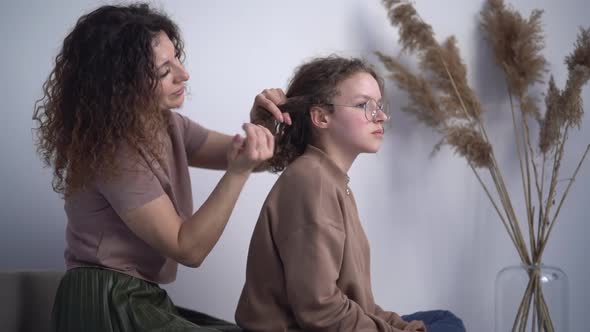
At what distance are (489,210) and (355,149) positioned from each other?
127 cm

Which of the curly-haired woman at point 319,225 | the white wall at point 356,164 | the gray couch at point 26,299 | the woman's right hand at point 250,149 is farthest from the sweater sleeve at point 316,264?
the white wall at point 356,164

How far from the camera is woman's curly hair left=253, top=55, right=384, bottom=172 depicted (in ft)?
4.74

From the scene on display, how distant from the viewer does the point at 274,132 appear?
1.49 m

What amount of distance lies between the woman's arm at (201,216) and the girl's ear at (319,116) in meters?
0.21

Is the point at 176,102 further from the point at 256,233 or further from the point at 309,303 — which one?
the point at 309,303

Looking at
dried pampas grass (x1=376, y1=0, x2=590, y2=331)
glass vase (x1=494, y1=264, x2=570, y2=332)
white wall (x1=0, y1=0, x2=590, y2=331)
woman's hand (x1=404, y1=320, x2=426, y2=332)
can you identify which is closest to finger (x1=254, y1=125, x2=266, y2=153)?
woman's hand (x1=404, y1=320, x2=426, y2=332)

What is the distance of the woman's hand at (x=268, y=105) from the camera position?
55.9 inches

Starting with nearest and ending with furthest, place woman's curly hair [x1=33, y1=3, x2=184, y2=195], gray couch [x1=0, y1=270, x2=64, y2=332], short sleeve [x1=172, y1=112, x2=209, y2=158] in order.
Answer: woman's curly hair [x1=33, y1=3, x2=184, y2=195]
gray couch [x1=0, y1=270, x2=64, y2=332]
short sleeve [x1=172, y1=112, x2=209, y2=158]

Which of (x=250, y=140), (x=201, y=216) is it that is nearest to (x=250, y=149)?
(x=250, y=140)

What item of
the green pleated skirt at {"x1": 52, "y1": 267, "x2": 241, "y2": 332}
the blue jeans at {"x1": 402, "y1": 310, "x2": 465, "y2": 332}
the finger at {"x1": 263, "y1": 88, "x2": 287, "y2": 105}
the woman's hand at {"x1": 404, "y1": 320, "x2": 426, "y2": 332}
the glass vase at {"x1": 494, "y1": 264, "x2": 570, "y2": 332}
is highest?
the finger at {"x1": 263, "y1": 88, "x2": 287, "y2": 105}

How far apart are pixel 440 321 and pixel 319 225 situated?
455 millimetres

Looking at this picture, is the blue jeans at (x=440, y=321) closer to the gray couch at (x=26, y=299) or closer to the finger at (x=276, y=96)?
the finger at (x=276, y=96)

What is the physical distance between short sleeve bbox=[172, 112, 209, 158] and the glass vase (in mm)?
1212

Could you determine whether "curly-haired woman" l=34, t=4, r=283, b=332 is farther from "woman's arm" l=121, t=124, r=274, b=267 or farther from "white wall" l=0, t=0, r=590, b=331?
"white wall" l=0, t=0, r=590, b=331
